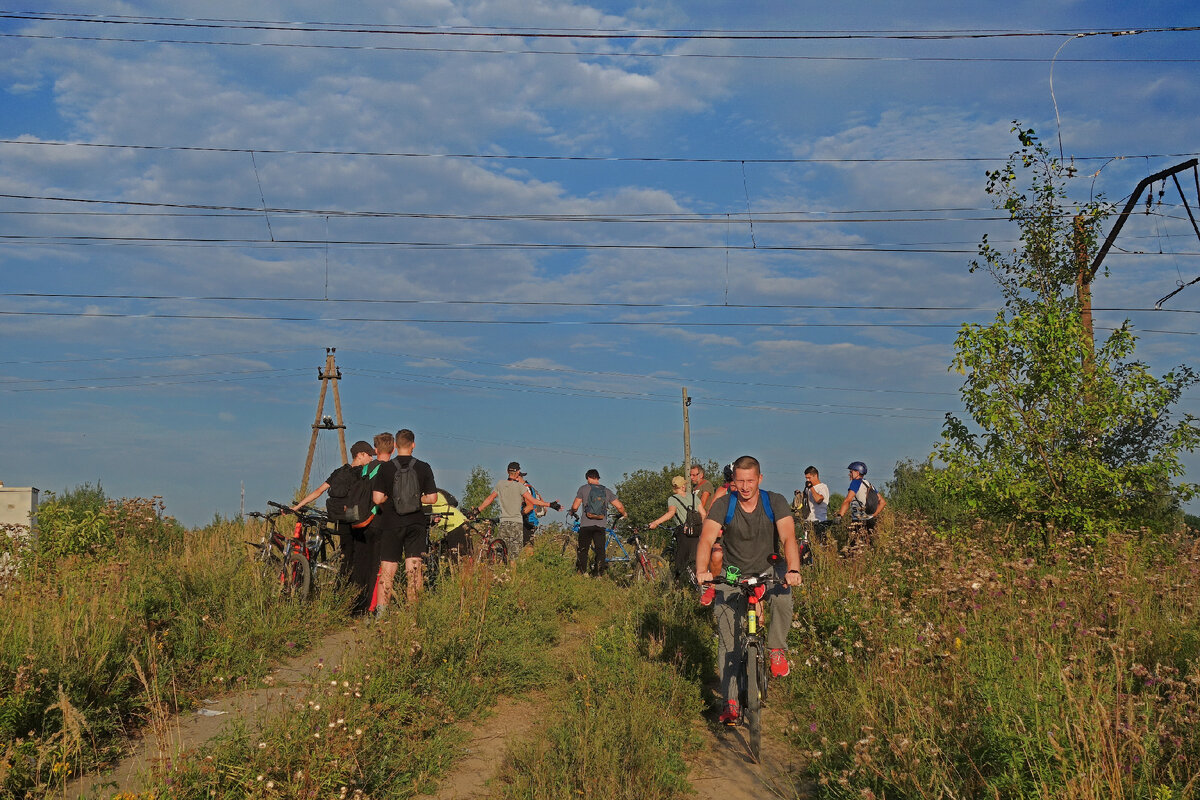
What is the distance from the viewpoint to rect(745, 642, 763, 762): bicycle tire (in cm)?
711

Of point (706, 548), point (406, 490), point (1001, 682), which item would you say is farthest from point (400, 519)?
point (1001, 682)

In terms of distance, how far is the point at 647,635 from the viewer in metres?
10.6

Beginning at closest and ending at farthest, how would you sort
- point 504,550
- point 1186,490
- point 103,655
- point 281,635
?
point 103,655, point 281,635, point 1186,490, point 504,550

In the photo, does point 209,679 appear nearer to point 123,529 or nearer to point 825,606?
point 825,606

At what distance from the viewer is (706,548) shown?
25.0 feet

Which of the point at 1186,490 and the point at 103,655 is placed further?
the point at 1186,490

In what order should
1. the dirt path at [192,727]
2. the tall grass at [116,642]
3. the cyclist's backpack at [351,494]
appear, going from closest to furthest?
the dirt path at [192,727] → the tall grass at [116,642] → the cyclist's backpack at [351,494]

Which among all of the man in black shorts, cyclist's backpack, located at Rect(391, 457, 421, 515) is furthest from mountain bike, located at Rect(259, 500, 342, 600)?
cyclist's backpack, located at Rect(391, 457, 421, 515)

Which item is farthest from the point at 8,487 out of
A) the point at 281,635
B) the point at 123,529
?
the point at 281,635

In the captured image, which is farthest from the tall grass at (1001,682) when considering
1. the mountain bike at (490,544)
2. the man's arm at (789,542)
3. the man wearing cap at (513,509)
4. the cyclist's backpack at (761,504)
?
the man wearing cap at (513,509)

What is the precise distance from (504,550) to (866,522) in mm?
6296

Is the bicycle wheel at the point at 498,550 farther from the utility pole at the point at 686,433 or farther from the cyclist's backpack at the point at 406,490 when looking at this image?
the utility pole at the point at 686,433

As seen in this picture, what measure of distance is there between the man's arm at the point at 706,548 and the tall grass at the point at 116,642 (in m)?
3.64

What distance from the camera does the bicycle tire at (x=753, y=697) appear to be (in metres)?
7.11
